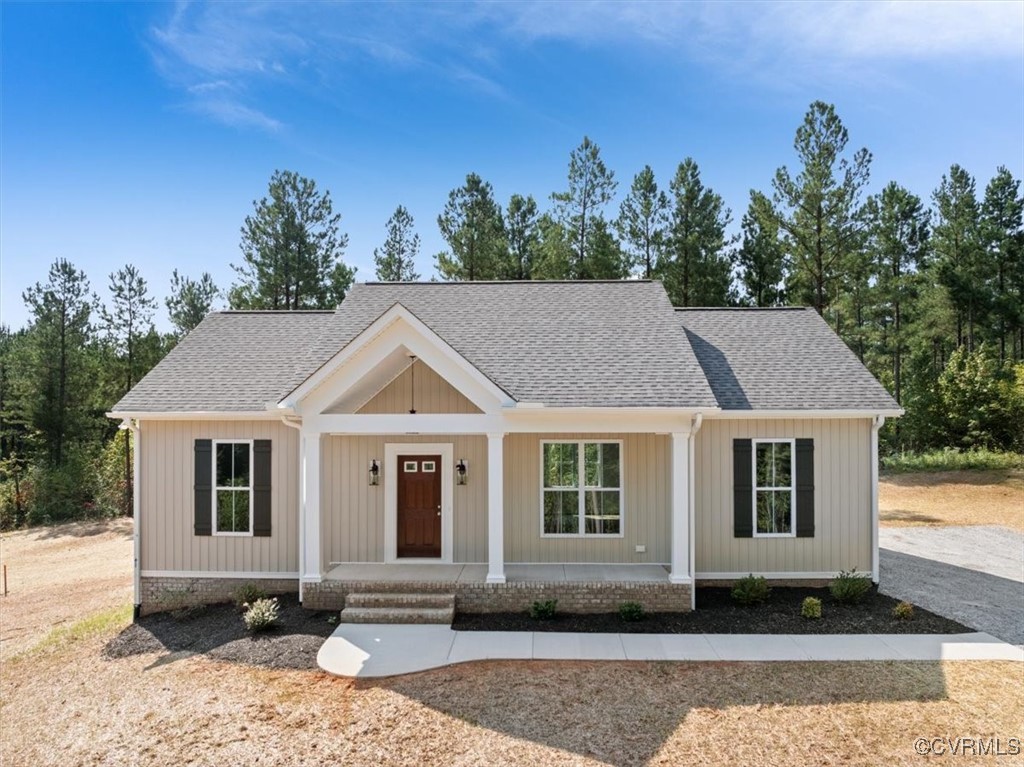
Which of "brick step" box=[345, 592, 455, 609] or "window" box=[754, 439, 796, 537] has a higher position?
"window" box=[754, 439, 796, 537]

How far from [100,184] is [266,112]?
4500 millimetres

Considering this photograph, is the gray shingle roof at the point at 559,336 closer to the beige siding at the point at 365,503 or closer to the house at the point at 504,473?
the house at the point at 504,473

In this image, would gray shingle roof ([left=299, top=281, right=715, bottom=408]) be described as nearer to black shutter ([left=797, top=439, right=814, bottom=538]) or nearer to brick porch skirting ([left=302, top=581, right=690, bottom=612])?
black shutter ([left=797, top=439, right=814, bottom=538])

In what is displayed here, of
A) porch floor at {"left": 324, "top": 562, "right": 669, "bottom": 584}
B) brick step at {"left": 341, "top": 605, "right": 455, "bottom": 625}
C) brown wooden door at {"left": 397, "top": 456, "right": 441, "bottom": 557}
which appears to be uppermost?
brown wooden door at {"left": 397, "top": 456, "right": 441, "bottom": 557}

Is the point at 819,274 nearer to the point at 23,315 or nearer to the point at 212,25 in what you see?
the point at 212,25

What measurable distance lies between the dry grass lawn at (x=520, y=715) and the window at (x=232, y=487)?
3.07 metres

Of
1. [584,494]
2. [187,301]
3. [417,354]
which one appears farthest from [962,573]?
[187,301]

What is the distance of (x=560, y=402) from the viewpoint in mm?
9961

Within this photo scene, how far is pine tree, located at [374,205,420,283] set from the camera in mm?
30234

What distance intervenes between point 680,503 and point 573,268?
18639 millimetres

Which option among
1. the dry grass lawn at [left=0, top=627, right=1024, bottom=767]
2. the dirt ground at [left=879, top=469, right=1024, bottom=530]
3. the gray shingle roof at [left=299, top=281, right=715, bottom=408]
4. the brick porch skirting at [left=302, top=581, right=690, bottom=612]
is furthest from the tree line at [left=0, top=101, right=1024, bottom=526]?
the dry grass lawn at [left=0, top=627, right=1024, bottom=767]

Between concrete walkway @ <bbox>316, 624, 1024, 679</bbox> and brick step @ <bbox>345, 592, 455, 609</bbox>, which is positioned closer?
concrete walkway @ <bbox>316, 624, 1024, 679</bbox>

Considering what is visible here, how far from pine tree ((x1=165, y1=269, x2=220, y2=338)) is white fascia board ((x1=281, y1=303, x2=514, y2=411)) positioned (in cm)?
2325

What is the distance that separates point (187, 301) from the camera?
2969 cm
